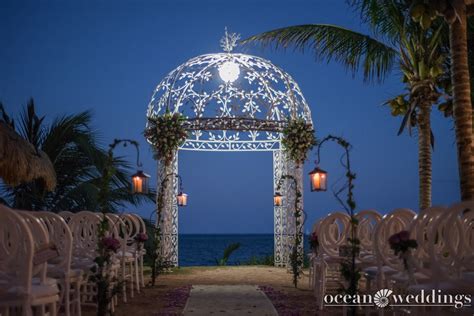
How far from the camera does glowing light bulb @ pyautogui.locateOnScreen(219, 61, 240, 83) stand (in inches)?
486

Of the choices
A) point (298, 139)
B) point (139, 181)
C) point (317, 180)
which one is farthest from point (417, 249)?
point (298, 139)

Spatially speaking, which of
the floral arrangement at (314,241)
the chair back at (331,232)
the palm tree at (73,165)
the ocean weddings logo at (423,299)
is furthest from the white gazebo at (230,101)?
the ocean weddings logo at (423,299)

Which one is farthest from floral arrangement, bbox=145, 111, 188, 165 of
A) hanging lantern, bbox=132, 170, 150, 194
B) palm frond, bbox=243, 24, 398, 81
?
hanging lantern, bbox=132, 170, 150, 194

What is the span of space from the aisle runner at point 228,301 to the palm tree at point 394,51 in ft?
11.1

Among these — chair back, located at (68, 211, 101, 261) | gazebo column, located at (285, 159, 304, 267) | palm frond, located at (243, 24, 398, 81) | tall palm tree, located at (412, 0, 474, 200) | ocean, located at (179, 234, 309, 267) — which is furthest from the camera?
ocean, located at (179, 234, 309, 267)

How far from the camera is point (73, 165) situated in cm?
1248

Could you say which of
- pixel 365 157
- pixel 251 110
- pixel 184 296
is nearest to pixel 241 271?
pixel 251 110

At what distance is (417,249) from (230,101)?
8.04 meters

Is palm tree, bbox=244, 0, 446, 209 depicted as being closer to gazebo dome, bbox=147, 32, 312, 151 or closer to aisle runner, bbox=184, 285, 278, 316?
gazebo dome, bbox=147, 32, 312, 151

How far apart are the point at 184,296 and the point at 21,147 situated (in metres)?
2.92

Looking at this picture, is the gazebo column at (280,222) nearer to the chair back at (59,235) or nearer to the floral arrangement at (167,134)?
the floral arrangement at (167,134)

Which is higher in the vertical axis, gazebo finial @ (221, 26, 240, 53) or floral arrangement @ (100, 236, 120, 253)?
gazebo finial @ (221, 26, 240, 53)

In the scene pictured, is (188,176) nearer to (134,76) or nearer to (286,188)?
(134,76)

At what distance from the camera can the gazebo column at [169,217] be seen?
38.5 ft
